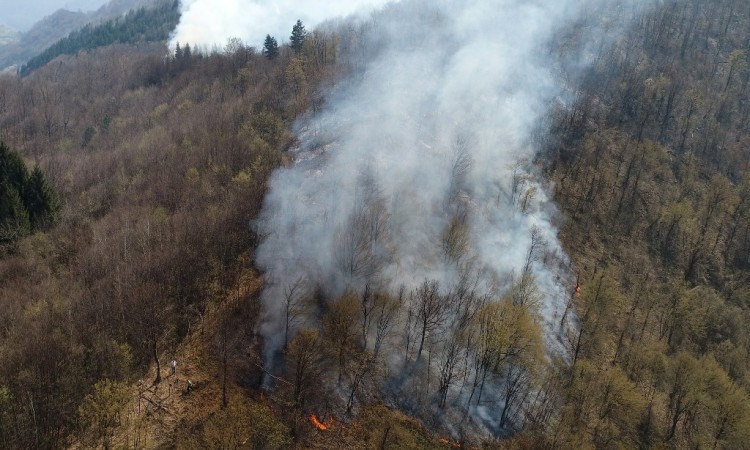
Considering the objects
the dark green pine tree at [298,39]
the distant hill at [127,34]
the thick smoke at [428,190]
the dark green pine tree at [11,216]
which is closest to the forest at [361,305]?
the dark green pine tree at [11,216]

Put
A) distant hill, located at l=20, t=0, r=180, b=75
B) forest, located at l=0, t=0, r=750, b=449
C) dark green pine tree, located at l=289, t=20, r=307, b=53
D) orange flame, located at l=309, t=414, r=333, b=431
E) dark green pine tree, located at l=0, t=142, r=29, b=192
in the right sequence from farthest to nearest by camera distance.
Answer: distant hill, located at l=20, t=0, r=180, b=75
dark green pine tree, located at l=289, t=20, r=307, b=53
dark green pine tree, located at l=0, t=142, r=29, b=192
orange flame, located at l=309, t=414, r=333, b=431
forest, located at l=0, t=0, r=750, b=449

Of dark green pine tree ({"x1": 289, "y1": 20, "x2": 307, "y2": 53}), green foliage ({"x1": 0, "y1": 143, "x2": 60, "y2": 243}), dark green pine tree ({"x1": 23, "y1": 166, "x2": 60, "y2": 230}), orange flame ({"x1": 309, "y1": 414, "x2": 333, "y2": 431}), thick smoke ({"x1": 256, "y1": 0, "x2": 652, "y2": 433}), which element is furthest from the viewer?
dark green pine tree ({"x1": 289, "y1": 20, "x2": 307, "y2": 53})

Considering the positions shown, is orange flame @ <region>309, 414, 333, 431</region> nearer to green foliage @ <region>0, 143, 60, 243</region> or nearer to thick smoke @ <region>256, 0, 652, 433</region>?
thick smoke @ <region>256, 0, 652, 433</region>

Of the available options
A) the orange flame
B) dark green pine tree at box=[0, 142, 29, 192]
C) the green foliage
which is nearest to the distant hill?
dark green pine tree at box=[0, 142, 29, 192]

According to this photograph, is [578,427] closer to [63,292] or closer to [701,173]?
[63,292]

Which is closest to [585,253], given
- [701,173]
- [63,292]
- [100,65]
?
[701,173]
